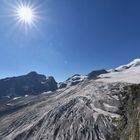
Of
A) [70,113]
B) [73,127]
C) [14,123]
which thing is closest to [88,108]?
[70,113]

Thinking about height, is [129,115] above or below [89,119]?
below

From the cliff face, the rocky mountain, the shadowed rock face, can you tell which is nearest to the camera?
the cliff face

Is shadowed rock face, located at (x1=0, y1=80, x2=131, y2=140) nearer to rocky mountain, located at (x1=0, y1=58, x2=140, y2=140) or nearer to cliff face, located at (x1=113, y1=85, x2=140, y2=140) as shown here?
rocky mountain, located at (x1=0, y1=58, x2=140, y2=140)

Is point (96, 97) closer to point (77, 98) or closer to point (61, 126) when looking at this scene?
point (77, 98)

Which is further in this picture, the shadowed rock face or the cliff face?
the shadowed rock face

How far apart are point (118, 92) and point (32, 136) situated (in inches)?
1744

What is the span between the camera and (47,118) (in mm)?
117562

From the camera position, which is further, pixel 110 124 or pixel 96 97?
pixel 96 97

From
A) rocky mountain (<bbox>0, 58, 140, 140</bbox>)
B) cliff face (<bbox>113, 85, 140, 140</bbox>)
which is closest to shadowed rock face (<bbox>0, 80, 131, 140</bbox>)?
rocky mountain (<bbox>0, 58, 140, 140</bbox>)

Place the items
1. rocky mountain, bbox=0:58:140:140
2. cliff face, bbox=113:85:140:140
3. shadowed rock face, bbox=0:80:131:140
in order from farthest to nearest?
1. shadowed rock face, bbox=0:80:131:140
2. rocky mountain, bbox=0:58:140:140
3. cliff face, bbox=113:85:140:140

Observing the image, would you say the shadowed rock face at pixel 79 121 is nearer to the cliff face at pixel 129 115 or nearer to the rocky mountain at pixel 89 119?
the rocky mountain at pixel 89 119

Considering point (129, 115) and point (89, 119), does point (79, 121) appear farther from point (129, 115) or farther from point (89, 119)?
point (129, 115)

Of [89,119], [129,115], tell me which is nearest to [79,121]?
[89,119]

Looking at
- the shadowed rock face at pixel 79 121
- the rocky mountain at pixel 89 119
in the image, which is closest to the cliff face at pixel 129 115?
the rocky mountain at pixel 89 119
